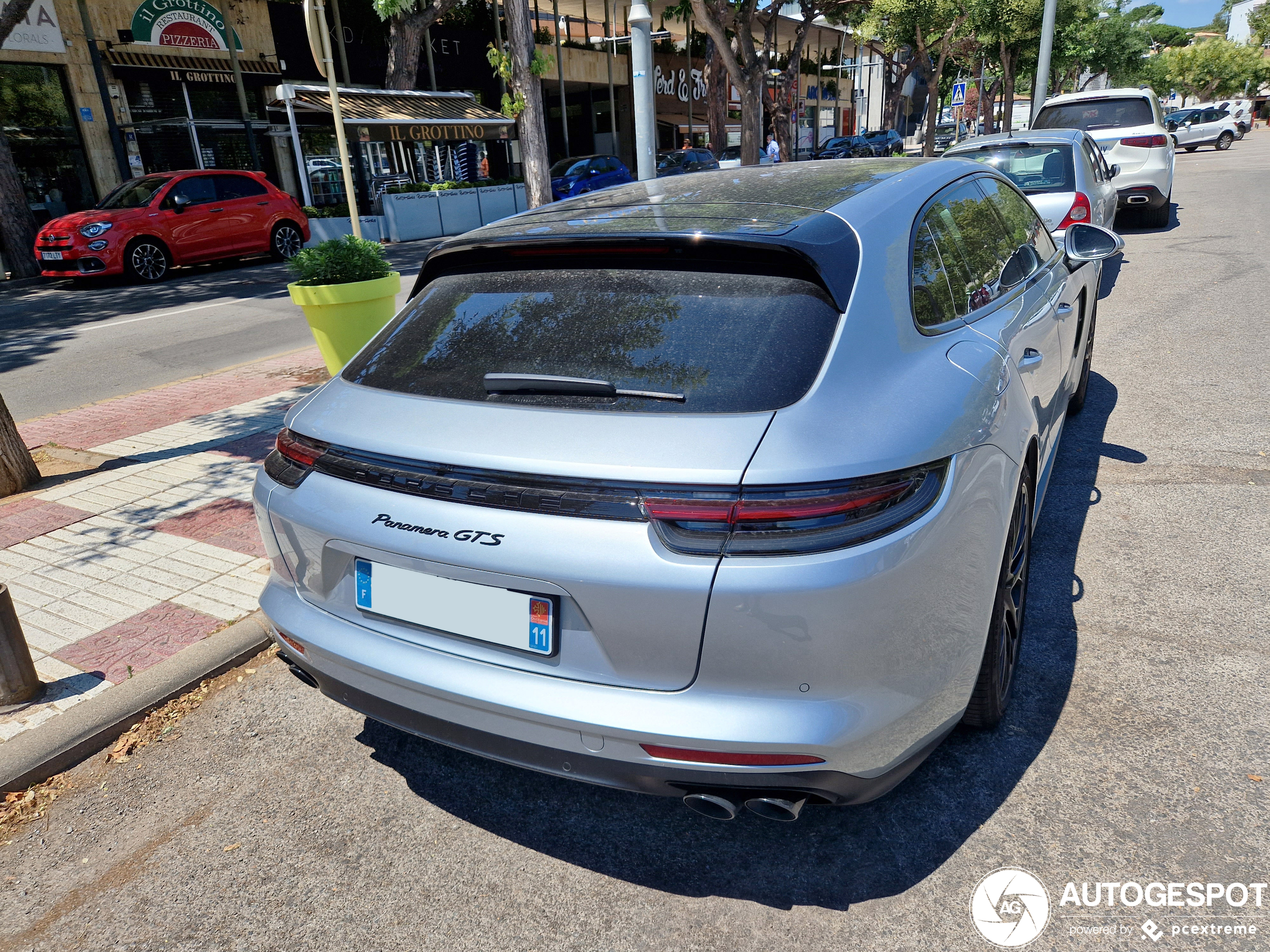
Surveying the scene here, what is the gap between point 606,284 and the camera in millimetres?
2305

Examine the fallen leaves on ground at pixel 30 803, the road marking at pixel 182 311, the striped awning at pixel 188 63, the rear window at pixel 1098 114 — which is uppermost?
the striped awning at pixel 188 63

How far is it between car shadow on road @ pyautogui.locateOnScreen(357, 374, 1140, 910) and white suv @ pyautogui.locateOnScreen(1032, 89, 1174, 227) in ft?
39.5

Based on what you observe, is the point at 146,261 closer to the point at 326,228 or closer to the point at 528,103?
the point at 326,228

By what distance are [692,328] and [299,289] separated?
484cm

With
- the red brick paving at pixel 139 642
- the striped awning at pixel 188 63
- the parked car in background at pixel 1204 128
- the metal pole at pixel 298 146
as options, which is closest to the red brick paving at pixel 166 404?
the red brick paving at pixel 139 642

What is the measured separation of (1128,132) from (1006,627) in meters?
12.6

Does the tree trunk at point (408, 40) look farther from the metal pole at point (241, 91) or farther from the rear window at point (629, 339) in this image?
the rear window at point (629, 339)

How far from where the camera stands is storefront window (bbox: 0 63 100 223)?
744 inches

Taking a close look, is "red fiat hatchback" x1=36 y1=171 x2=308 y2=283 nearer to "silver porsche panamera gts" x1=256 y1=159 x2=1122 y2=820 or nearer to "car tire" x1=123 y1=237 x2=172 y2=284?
"car tire" x1=123 y1=237 x2=172 y2=284

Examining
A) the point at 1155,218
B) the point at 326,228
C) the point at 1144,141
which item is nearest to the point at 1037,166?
the point at 1144,141

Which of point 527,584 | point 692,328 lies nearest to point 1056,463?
point 692,328

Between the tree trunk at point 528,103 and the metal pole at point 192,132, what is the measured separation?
34.4 feet

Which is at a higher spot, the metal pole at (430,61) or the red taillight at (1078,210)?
the metal pole at (430,61)

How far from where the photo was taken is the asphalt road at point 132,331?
8.50m
